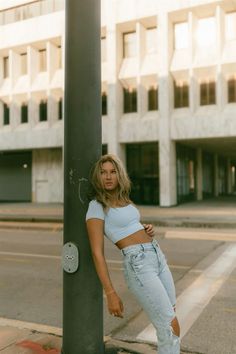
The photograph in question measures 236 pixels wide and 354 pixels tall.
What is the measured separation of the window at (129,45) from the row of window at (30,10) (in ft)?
18.5

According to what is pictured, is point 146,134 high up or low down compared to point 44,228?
up

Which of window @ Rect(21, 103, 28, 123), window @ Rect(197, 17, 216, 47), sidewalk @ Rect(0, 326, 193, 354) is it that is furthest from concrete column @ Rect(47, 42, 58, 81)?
sidewalk @ Rect(0, 326, 193, 354)

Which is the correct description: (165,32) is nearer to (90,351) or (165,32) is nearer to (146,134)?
(146,134)

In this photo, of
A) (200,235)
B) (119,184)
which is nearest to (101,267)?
(119,184)

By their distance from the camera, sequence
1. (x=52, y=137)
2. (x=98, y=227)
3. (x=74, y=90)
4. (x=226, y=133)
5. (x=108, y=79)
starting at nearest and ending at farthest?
(x=98, y=227), (x=74, y=90), (x=226, y=133), (x=108, y=79), (x=52, y=137)

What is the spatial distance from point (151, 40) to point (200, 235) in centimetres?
1705

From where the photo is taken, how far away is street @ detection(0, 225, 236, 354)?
16.7ft

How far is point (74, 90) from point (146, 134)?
76.1ft

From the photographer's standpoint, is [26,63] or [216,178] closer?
[26,63]

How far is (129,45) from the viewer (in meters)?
28.0

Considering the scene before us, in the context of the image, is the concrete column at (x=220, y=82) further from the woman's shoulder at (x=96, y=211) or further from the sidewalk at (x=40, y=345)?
the woman's shoulder at (x=96, y=211)

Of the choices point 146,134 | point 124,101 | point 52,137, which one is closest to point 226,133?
point 146,134

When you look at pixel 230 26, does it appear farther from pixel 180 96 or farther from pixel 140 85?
pixel 140 85

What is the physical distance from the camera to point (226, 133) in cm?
2422
